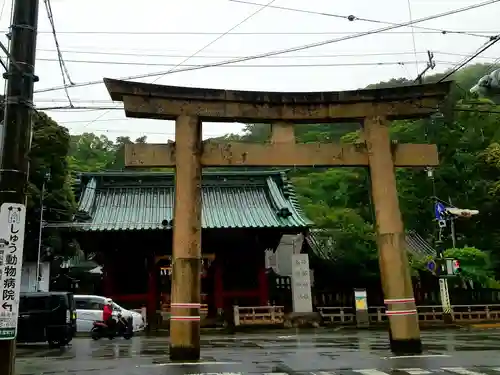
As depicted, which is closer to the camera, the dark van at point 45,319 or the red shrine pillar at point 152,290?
the dark van at point 45,319

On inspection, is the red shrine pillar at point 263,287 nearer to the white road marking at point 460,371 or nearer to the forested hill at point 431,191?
the forested hill at point 431,191

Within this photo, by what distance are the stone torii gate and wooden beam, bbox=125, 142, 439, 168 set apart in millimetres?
26

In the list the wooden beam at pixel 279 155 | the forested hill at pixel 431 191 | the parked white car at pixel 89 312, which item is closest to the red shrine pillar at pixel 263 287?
the forested hill at pixel 431 191

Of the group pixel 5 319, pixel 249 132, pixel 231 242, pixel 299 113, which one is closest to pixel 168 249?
pixel 231 242

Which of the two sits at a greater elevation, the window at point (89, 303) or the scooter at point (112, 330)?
the window at point (89, 303)

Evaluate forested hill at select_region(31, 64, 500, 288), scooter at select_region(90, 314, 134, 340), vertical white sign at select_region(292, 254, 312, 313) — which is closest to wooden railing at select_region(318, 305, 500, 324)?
vertical white sign at select_region(292, 254, 312, 313)

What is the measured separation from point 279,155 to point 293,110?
1.40 m

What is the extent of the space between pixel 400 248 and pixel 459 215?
15911mm

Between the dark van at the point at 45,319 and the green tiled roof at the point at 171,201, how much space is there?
704 centimetres

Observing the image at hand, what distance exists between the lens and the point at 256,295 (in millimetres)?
26078

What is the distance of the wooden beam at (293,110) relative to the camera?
42.0 ft

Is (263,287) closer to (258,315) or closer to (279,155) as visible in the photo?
(258,315)

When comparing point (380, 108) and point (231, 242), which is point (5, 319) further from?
point (231, 242)

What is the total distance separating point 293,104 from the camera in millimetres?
13648
